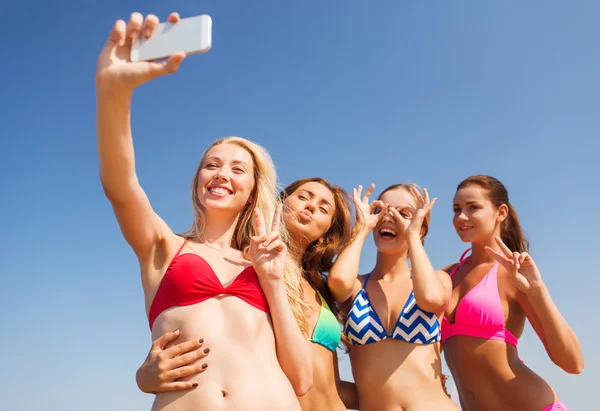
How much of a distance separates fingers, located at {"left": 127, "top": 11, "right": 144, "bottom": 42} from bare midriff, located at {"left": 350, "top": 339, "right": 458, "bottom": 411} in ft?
12.3

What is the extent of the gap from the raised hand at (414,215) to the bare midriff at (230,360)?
2.42 m

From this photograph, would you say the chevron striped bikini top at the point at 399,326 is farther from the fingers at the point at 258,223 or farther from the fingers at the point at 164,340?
the fingers at the point at 164,340

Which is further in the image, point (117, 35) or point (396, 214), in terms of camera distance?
point (396, 214)

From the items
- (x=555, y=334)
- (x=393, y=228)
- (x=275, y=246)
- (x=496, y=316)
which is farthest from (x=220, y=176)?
(x=555, y=334)

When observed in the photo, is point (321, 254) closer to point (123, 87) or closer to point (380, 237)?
point (380, 237)

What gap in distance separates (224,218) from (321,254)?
206cm

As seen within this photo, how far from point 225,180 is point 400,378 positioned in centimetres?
257

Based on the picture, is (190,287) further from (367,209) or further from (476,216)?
(476,216)

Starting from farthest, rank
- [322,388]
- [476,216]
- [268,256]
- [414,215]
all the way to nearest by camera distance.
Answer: [476,216] < [414,215] < [322,388] < [268,256]

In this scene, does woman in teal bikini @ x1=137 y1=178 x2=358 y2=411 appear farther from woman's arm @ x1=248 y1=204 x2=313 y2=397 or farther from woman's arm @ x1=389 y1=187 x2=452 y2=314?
woman's arm @ x1=248 y1=204 x2=313 y2=397

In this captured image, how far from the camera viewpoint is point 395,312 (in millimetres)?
5566

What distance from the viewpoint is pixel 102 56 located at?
296cm

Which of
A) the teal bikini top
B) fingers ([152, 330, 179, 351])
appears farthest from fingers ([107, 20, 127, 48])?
the teal bikini top

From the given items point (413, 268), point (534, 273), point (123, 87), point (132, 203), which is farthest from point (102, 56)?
point (534, 273)
